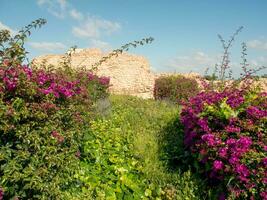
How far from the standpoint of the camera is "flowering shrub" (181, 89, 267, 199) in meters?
4.22

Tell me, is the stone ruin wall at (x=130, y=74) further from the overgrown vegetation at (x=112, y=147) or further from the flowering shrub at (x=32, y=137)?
the flowering shrub at (x=32, y=137)

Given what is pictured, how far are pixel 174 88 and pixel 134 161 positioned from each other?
28.2ft

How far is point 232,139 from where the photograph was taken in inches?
178

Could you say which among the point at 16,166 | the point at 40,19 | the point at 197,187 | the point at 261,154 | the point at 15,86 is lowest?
the point at 197,187

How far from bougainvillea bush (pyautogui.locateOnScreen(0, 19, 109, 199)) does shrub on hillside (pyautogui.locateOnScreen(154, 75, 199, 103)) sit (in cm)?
918

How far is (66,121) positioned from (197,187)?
2.12 metres

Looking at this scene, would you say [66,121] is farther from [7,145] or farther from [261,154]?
[261,154]

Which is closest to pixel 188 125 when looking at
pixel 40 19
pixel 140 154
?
pixel 140 154

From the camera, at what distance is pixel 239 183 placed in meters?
4.29

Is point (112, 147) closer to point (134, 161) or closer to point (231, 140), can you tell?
point (134, 161)

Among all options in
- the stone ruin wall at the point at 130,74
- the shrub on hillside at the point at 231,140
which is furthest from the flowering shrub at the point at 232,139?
the stone ruin wall at the point at 130,74

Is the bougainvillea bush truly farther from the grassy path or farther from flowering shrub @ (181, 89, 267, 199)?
flowering shrub @ (181, 89, 267, 199)

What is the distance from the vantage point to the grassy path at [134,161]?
4758mm

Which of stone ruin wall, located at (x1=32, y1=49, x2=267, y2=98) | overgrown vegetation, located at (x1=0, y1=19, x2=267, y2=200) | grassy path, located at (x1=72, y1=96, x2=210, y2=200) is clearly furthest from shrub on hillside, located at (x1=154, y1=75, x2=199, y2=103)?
overgrown vegetation, located at (x1=0, y1=19, x2=267, y2=200)
